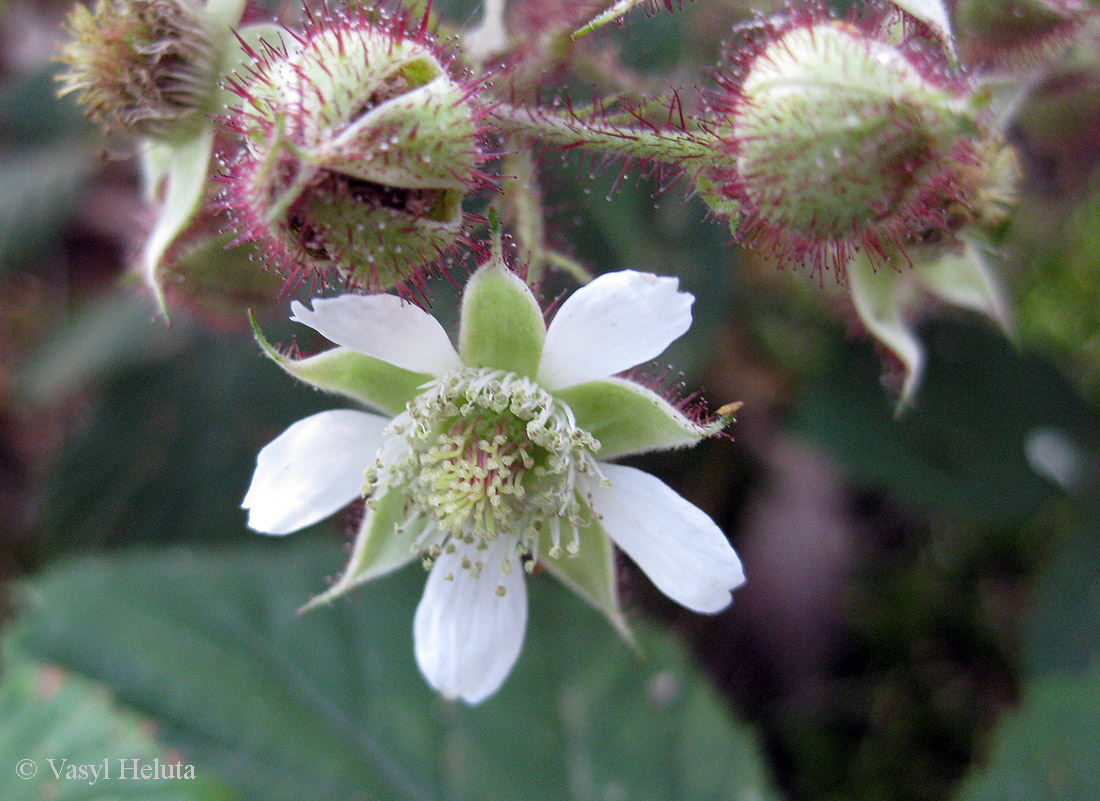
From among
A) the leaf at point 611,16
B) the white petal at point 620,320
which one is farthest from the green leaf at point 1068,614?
the leaf at point 611,16

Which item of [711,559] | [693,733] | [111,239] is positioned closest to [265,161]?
[711,559]

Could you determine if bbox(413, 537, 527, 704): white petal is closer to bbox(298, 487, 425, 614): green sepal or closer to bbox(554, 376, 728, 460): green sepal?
bbox(298, 487, 425, 614): green sepal

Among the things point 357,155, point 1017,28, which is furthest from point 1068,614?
point 357,155

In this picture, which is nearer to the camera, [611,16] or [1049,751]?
[611,16]

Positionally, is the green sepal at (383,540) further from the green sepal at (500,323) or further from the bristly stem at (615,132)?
the bristly stem at (615,132)

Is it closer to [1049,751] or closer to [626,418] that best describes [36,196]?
[626,418]

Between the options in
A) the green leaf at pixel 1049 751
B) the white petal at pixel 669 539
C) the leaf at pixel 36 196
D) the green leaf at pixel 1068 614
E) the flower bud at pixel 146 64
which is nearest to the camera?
the white petal at pixel 669 539

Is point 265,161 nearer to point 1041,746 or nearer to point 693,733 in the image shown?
point 693,733
